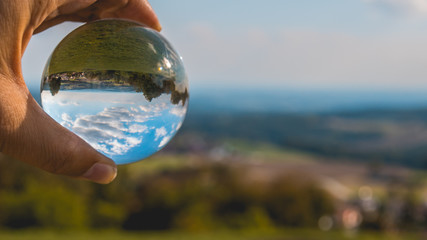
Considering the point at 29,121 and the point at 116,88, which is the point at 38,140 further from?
the point at 116,88

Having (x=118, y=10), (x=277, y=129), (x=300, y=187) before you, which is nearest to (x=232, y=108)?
(x=277, y=129)

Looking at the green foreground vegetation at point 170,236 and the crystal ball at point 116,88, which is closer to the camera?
the crystal ball at point 116,88

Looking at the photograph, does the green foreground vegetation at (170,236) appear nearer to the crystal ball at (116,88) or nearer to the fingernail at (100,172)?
the fingernail at (100,172)

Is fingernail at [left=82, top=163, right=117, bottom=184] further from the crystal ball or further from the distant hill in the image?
the distant hill

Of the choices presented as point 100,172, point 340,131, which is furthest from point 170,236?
point 340,131

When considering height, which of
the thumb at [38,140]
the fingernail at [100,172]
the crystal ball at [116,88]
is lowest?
the fingernail at [100,172]

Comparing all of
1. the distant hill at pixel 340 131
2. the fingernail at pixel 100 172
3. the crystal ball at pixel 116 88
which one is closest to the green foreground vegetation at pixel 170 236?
the fingernail at pixel 100 172
